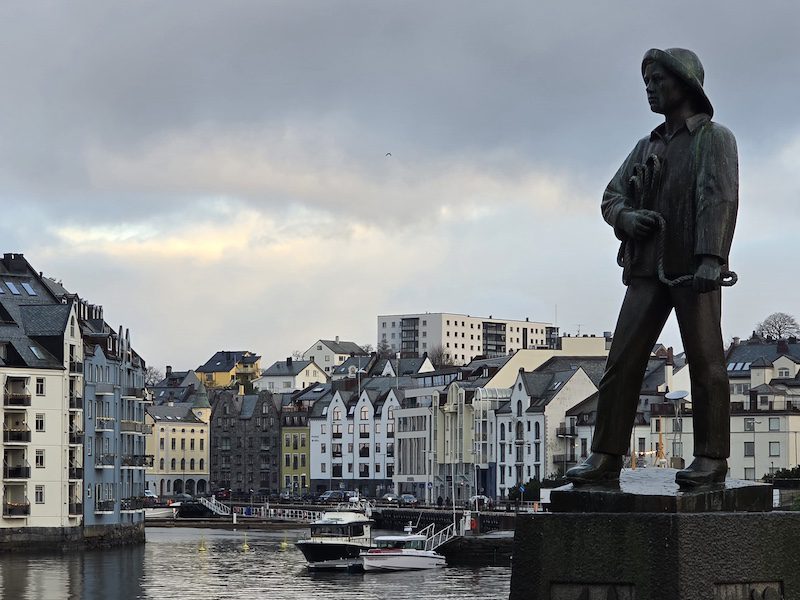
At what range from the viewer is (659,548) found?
13562 mm

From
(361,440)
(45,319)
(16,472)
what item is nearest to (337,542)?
(16,472)

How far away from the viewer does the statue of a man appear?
14180mm

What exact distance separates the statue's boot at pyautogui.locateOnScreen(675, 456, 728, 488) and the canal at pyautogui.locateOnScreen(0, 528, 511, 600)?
63.4 metres

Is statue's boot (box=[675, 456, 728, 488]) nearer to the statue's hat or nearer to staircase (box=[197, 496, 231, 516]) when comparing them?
the statue's hat

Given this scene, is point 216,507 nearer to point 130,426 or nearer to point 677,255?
point 130,426

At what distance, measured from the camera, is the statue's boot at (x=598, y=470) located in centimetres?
1459

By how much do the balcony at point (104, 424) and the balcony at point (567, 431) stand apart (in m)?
41.7

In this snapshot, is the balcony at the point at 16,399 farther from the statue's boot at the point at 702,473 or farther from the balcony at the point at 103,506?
the statue's boot at the point at 702,473

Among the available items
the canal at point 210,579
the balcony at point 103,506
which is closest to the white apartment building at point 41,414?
the balcony at point 103,506

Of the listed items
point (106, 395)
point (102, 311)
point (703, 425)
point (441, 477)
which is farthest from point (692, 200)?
A: point (441, 477)

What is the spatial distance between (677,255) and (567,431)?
127887 millimetres

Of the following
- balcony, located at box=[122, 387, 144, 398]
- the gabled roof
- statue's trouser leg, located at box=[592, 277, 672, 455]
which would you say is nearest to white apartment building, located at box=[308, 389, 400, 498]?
balcony, located at box=[122, 387, 144, 398]

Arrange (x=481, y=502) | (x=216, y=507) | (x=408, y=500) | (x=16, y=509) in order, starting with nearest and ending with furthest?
1. (x=16, y=509)
2. (x=481, y=502)
3. (x=408, y=500)
4. (x=216, y=507)

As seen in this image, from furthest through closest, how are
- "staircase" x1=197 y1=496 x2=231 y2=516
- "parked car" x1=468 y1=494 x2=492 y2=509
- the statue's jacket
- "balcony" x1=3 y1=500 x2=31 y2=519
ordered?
"staircase" x1=197 y1=496 x2=231 y2=516
"parked car" x1=468 y1=494 x2=492 y2=509
"balcony" x1=3 y1=500 x2=31 y2=519
the statue's jacket
